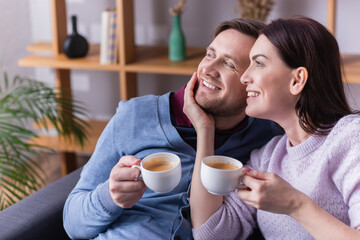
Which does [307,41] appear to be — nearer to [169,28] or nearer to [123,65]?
[123,65]

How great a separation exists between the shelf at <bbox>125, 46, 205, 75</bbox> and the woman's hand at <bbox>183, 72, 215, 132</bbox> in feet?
3.69

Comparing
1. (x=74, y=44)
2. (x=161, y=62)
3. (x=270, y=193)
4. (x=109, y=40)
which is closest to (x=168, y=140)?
(x=270, y=193)

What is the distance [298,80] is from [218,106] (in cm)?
32

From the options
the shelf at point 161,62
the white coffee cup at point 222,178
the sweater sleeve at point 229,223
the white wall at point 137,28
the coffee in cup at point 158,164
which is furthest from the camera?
the white wall at point 137,28

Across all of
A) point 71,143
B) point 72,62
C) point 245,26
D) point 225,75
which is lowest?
point 71,143

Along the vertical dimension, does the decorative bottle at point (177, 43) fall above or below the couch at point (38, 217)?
above

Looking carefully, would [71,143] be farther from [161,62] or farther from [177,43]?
[177,43]

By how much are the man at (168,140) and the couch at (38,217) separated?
0.08m

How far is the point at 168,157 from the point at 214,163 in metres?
0.13

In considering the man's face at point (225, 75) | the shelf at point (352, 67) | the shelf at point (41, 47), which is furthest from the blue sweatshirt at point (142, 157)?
the shelf at point (41, 47)

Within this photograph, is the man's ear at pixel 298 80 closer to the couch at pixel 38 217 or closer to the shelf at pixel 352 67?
the couch at pixel 38 217

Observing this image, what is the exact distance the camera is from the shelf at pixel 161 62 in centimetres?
283

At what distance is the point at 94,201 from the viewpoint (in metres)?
1.55

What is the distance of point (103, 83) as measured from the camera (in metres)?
3.55
